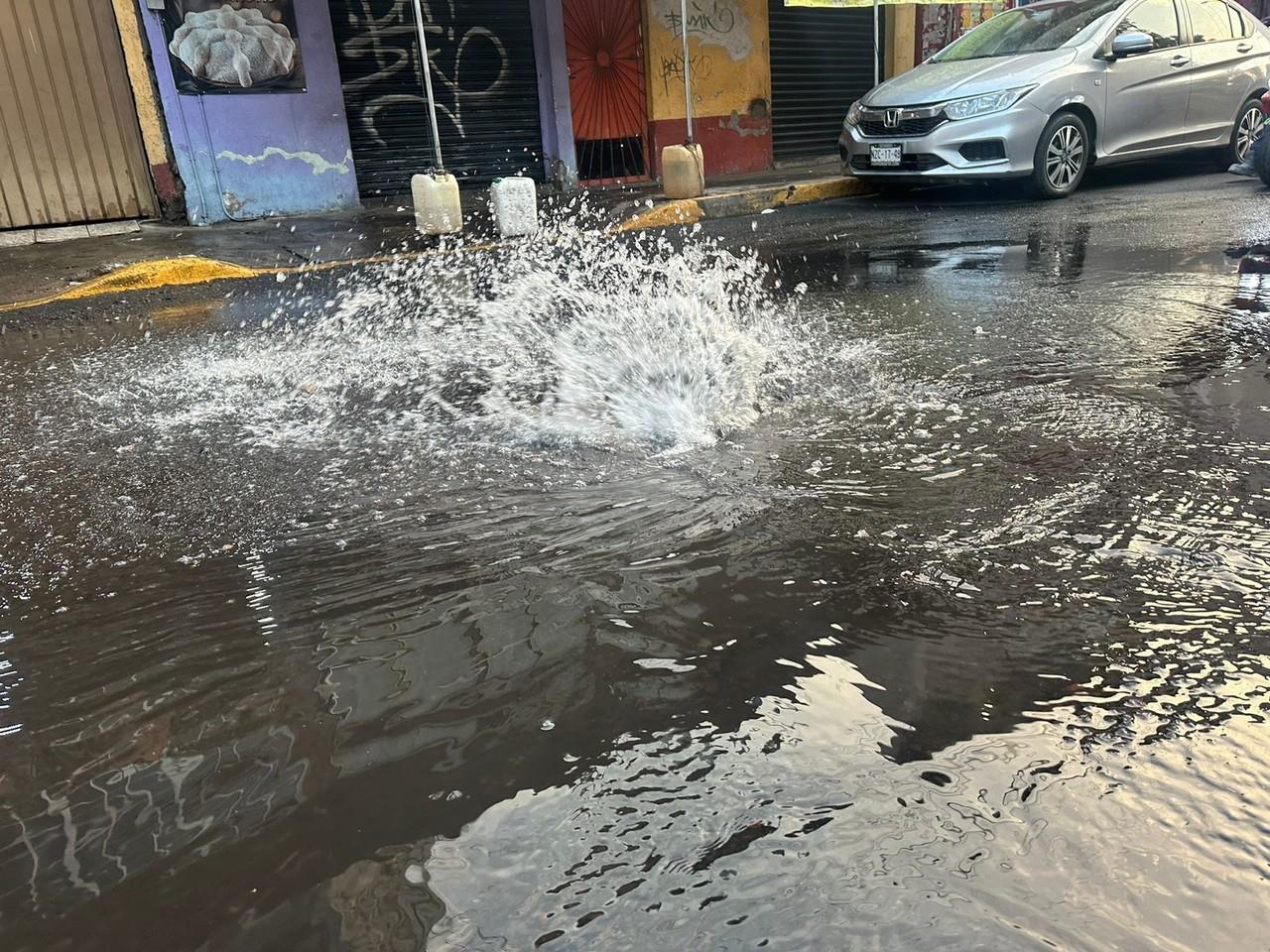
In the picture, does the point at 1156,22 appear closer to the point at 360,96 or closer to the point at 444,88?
the point at 444,88

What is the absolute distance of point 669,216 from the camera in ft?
31.5

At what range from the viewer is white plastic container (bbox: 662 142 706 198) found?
10.1m

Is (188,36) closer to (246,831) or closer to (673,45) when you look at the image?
(673,45)

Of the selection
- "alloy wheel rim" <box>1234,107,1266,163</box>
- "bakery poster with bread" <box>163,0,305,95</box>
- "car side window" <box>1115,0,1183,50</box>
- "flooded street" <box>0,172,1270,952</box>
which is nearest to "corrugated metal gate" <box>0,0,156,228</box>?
"bakery poster with bread" <box>163,0,305,95</box>

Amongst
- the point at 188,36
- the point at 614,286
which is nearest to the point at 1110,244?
the point at 614,286

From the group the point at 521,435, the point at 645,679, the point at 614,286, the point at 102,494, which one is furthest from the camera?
the point at 614,286

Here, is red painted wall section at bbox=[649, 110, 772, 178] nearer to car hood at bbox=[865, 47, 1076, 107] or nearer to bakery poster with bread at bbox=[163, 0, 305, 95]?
car hood at bbox=[865, 47, 1076, 107]

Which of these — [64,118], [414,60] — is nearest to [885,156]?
[414,60]

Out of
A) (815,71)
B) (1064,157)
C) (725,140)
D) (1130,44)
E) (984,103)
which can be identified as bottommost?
(1064,157)

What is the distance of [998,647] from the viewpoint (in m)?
1.93

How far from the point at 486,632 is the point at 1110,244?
6066mm

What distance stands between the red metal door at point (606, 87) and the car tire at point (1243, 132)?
6.86 metres

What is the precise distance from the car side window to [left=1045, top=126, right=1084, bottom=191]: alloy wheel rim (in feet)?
3.53

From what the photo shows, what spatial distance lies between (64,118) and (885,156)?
26.2 feet
